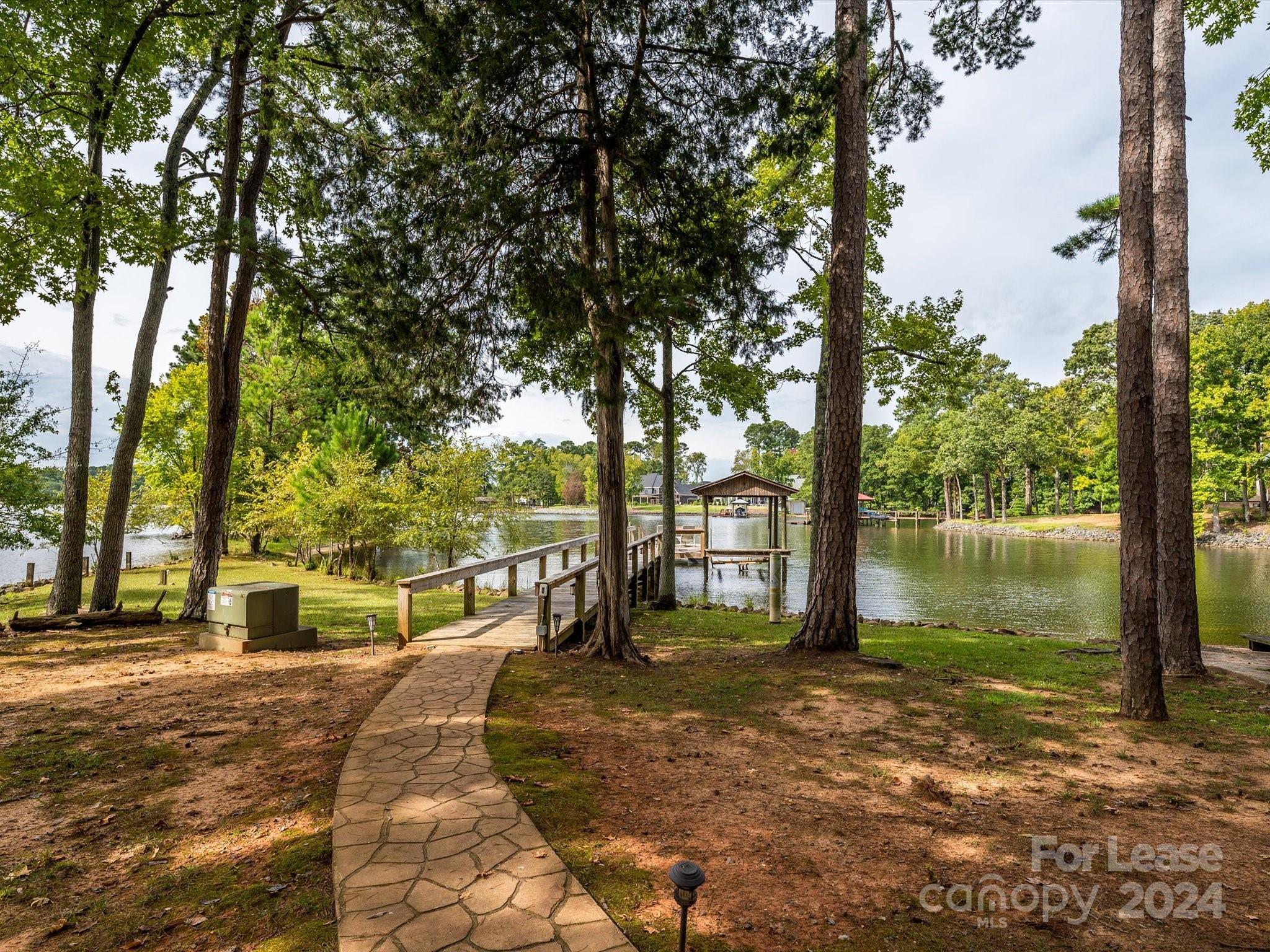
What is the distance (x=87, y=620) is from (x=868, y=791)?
9.73 meters

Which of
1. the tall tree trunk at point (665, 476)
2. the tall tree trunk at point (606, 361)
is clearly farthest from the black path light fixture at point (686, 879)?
the tall tree trunk at point (665, 476)

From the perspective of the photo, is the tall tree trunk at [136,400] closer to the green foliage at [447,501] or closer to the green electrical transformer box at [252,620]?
the green electrical transformer box at [252,620]

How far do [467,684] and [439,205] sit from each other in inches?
197

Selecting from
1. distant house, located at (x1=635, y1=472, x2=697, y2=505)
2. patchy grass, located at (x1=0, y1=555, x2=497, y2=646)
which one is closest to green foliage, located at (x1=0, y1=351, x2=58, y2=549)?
patchy grass, located at (x1=0, y1=555, x2=497, y2=646)

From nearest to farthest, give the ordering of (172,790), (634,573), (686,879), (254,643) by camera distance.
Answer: (686,879), (172,790), (254,643), (634,573)

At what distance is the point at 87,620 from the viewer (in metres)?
7.89

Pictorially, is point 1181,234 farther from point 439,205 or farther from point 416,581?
point 416,581

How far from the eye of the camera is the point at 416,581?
24.2ft

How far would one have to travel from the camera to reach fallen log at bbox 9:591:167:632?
758cm

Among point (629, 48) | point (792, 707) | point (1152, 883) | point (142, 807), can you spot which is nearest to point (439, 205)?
point (629, 48)

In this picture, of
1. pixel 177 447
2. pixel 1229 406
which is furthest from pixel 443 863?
pixel 1229 406

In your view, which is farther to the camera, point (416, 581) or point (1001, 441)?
point (1001, 441)

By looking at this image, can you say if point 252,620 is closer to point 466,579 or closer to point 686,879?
point 466,579

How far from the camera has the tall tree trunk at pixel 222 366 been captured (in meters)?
8.27
